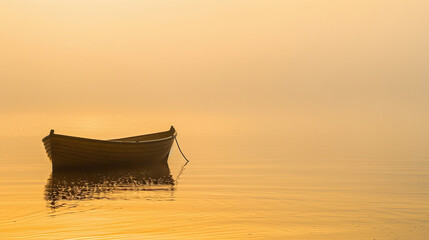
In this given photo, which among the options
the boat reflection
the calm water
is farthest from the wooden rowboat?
the calm water

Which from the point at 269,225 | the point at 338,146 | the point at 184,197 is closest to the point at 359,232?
the point at 269,225

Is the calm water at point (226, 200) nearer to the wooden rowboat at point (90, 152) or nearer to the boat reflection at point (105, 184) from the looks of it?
the boat reflection at point (105, 184)

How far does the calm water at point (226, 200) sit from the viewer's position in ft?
42.0

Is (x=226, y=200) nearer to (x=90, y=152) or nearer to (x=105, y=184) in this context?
(x=105, y=184)

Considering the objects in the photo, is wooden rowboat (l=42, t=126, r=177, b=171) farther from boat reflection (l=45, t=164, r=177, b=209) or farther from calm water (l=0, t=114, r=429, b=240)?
calm water (l=0, t=114, r=429, b=240)

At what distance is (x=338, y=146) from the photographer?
39.3 meters

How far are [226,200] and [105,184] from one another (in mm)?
5805

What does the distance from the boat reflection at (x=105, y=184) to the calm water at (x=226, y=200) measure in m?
0.04

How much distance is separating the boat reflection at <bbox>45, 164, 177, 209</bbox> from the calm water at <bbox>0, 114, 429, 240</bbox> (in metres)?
0.04

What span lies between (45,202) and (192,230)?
589 centimetres

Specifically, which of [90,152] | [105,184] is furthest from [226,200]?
[90,152]

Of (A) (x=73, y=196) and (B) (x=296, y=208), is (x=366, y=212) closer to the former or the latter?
(B) (x=296, y=208)

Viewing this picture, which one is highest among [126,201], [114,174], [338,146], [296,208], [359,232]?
[338,146]

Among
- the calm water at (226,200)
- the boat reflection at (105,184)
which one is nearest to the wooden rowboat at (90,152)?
the boat reflection at (105,184)
